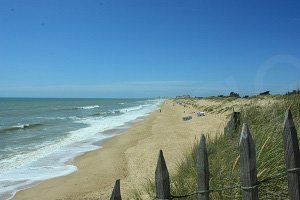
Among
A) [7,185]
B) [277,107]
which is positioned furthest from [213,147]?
[7,185]

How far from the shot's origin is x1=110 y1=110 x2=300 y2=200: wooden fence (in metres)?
2.83

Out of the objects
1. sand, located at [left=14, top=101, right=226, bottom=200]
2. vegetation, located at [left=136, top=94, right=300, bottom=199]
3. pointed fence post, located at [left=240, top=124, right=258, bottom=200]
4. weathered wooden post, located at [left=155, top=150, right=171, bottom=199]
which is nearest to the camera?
weathered wooden post, located at [left=155, top=150, right=171, bottom=199]

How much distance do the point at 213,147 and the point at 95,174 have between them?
721cm

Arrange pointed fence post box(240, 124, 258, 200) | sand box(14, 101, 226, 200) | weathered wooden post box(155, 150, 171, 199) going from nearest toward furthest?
weathered wooden post box(155, 150, 171, 199), pointed fence post box(240, 124, 258, 200), sand box(14, 101, 226, 200)

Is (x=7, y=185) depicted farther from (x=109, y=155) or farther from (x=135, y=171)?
(x=109, y=155)

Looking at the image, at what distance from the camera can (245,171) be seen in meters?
2.93

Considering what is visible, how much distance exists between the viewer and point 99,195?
955 cm

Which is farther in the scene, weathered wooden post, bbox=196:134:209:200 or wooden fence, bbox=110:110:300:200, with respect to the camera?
weathered wooden post, bbox=196:134:209:200

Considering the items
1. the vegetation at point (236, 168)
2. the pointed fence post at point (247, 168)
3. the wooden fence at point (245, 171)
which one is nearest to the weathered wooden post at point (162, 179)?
the wooden fence at point (245, 171)

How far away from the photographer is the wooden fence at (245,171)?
9.29 feet

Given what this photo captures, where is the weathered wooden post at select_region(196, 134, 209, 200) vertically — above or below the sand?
above

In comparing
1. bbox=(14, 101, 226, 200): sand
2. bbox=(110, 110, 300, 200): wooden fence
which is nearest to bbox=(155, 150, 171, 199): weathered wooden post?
bbox=(110, 110, 300, 200): wooden fence

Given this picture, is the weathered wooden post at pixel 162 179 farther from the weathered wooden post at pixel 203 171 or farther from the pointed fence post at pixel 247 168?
the pointed fence post at pixel 247 168

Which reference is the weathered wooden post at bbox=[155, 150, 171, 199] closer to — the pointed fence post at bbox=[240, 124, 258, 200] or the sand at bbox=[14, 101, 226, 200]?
the pointed fence post at bbox=[240, 124, 258, 200]
